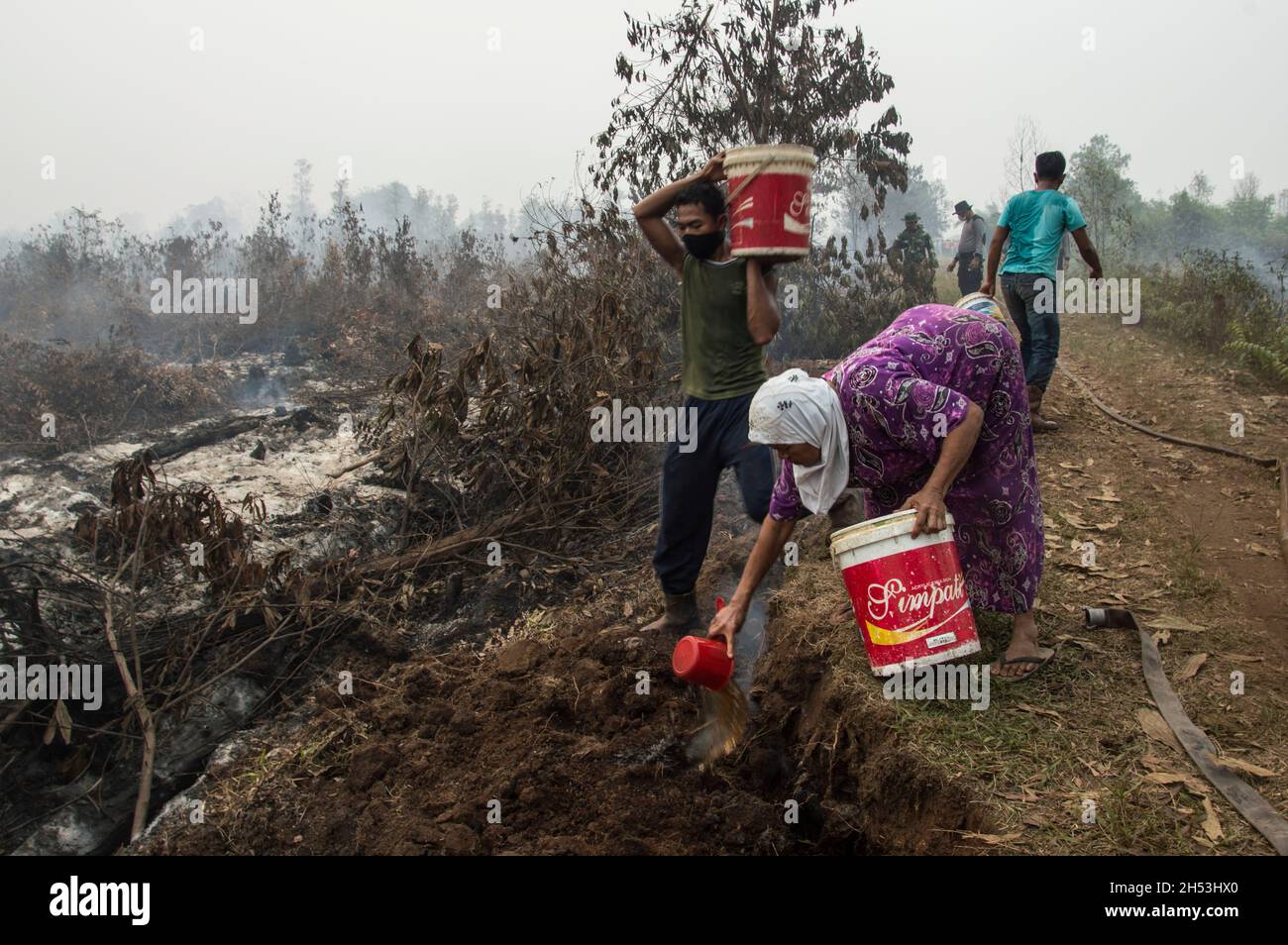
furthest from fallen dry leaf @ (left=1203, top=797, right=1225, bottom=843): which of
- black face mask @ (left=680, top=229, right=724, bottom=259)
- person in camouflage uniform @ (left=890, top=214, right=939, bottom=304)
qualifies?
person in camouflage uniform @ (left=890, top=214, right=939, bottom=304)

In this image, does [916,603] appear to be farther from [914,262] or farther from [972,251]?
[972,251]

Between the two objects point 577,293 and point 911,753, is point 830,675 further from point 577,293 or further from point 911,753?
point 577,293

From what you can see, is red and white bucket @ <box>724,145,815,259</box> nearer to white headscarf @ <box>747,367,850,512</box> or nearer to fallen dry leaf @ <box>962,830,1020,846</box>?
white headscarf @ <box>747,367,850,512</box>

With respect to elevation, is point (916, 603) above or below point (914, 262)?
below

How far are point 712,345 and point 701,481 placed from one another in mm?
532

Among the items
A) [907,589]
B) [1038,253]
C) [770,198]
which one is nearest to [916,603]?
[907,589]

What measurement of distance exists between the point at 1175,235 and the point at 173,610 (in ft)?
125

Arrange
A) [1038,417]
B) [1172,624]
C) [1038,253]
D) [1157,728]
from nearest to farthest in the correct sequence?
[1157,728] < [1172,624] < [1038,253] < [1038,417]

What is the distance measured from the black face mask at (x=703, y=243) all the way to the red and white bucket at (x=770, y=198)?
213mm

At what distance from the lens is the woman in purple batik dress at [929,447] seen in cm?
250

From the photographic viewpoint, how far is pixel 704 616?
4094 mm

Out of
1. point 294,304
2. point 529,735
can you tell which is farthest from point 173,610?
point 294,304

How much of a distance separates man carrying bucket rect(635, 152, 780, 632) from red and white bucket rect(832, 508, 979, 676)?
0.71 metres

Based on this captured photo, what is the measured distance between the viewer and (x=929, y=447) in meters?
2.60
